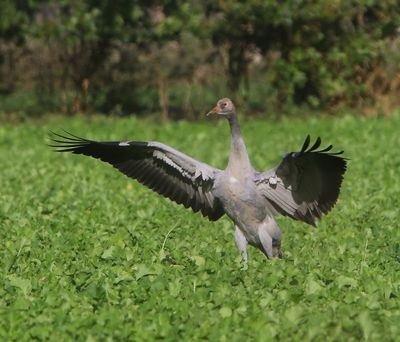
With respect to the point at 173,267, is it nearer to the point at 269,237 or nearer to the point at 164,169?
the point at 269,237

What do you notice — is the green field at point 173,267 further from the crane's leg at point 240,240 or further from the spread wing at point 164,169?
the spread wing at point 164,169

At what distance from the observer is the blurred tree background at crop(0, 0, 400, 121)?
74.8ft

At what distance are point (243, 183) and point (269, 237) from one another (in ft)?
1.58

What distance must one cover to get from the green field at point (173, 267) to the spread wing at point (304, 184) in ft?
1.21

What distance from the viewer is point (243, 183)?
8625 millimetres

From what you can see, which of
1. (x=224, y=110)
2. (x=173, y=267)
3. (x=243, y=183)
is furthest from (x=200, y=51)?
(x=173, y=267)

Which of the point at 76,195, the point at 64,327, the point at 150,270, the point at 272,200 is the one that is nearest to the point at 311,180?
the point at 272,200

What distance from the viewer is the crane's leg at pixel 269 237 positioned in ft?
28.7

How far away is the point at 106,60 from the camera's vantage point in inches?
962

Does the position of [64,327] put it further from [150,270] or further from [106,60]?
[106,60]

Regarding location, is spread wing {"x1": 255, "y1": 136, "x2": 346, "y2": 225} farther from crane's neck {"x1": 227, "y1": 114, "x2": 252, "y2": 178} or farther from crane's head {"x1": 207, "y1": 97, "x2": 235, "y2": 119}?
crane's head {"x1": 207, "y1": 97, "x2": 235, "y2": 119}

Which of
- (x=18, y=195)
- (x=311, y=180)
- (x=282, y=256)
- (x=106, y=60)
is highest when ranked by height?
(x=311, y=180)

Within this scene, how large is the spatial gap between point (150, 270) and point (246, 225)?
1.65m

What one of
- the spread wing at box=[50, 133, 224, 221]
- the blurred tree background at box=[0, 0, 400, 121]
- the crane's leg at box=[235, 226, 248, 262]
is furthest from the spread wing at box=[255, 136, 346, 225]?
the blurred tree background at box=[0, 0, 400, 121]
